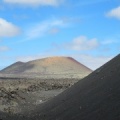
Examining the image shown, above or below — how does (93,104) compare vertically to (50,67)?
below

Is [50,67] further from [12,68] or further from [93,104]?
[93,104]

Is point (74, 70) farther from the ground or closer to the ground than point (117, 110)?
farther from the ground

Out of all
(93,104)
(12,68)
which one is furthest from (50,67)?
(93,104)

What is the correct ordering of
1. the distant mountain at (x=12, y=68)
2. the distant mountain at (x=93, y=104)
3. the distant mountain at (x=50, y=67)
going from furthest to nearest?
the distant mountain at (x=12, y=68) → the distant mountain at (x=50, y=67) → the distant mountain at (x=93, y=104)

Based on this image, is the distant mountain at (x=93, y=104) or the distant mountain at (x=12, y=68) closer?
the distant mountain at (x=93, y=104)

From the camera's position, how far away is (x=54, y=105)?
56.9 ft

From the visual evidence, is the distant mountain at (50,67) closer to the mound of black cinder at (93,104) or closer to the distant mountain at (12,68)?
the distant mountain at (12,68)

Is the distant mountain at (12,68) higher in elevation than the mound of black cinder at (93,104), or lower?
higher

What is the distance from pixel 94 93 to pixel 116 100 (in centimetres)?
271

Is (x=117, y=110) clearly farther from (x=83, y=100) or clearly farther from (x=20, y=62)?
(x=20, y=62)

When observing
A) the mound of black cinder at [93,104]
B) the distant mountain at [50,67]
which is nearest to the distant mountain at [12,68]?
the distant mountain at [50,67]

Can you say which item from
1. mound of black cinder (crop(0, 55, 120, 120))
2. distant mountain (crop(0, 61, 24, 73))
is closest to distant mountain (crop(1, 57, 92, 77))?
distant mountain (crop(0, 61, 24, 73))

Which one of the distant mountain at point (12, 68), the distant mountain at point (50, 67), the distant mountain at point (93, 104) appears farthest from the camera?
the distant mountain at point (12, 68)

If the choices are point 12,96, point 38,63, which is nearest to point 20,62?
point 38,63
